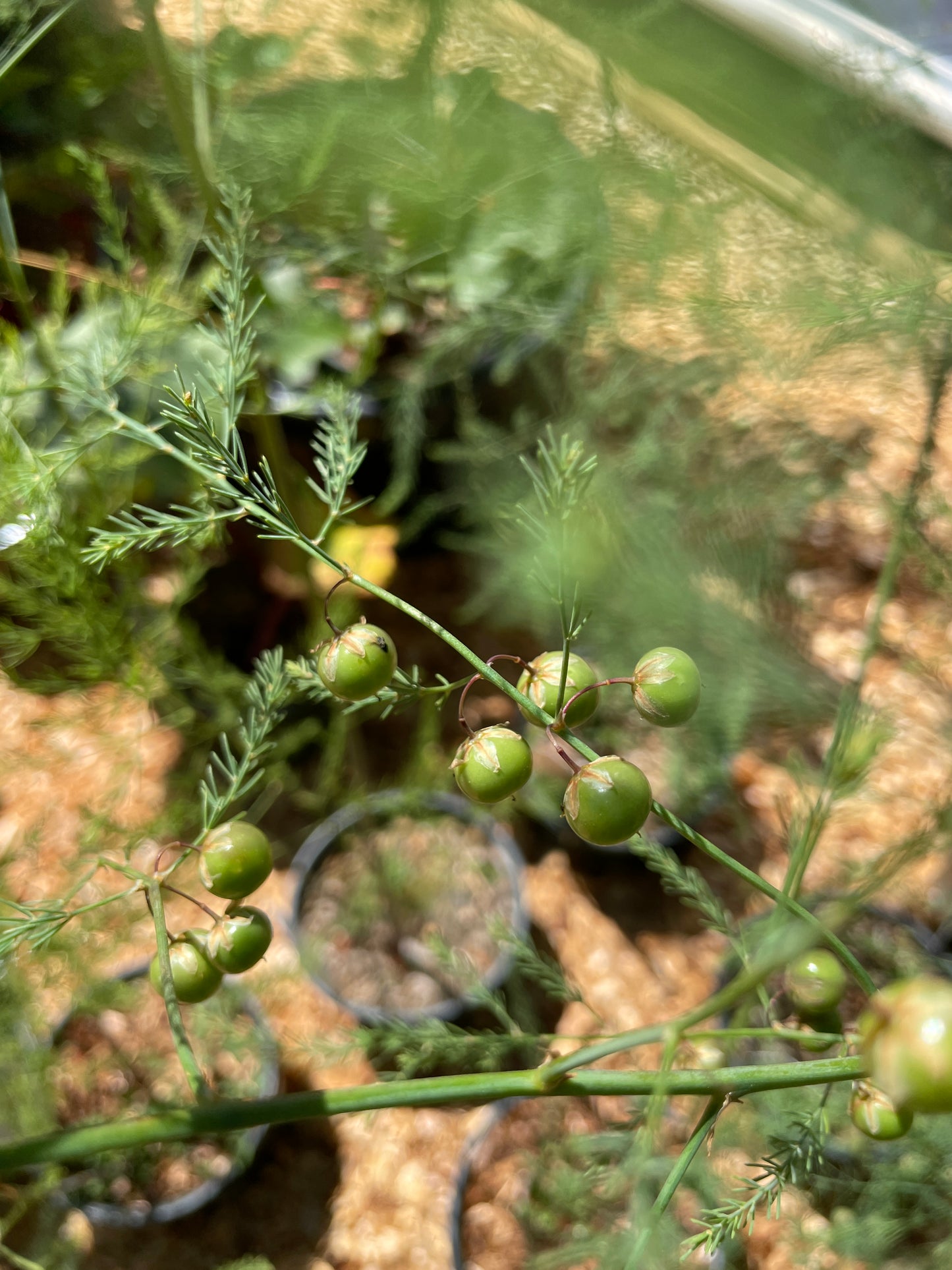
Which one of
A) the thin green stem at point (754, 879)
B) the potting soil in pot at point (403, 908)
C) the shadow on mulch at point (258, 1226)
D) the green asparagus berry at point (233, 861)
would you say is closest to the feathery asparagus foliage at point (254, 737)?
the green asparagus berry at point (233, 861)

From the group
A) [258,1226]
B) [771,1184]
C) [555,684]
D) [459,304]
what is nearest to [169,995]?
[555,684]

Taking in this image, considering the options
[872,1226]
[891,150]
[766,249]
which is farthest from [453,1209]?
[891,150]

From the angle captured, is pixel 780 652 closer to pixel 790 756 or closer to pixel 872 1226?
pixel 872 1226

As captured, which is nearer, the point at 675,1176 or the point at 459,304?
the point at 675,1176

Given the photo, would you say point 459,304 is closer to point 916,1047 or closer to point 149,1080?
point 149,1080

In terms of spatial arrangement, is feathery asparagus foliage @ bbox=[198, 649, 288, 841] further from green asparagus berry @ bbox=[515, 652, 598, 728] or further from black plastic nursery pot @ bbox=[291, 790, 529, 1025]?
black plastic nursery pot @ bbox=[291, 790, 529, 1025]

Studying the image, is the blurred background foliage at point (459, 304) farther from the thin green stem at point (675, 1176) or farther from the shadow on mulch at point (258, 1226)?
the shadow on mulch at point (258, 1226)
